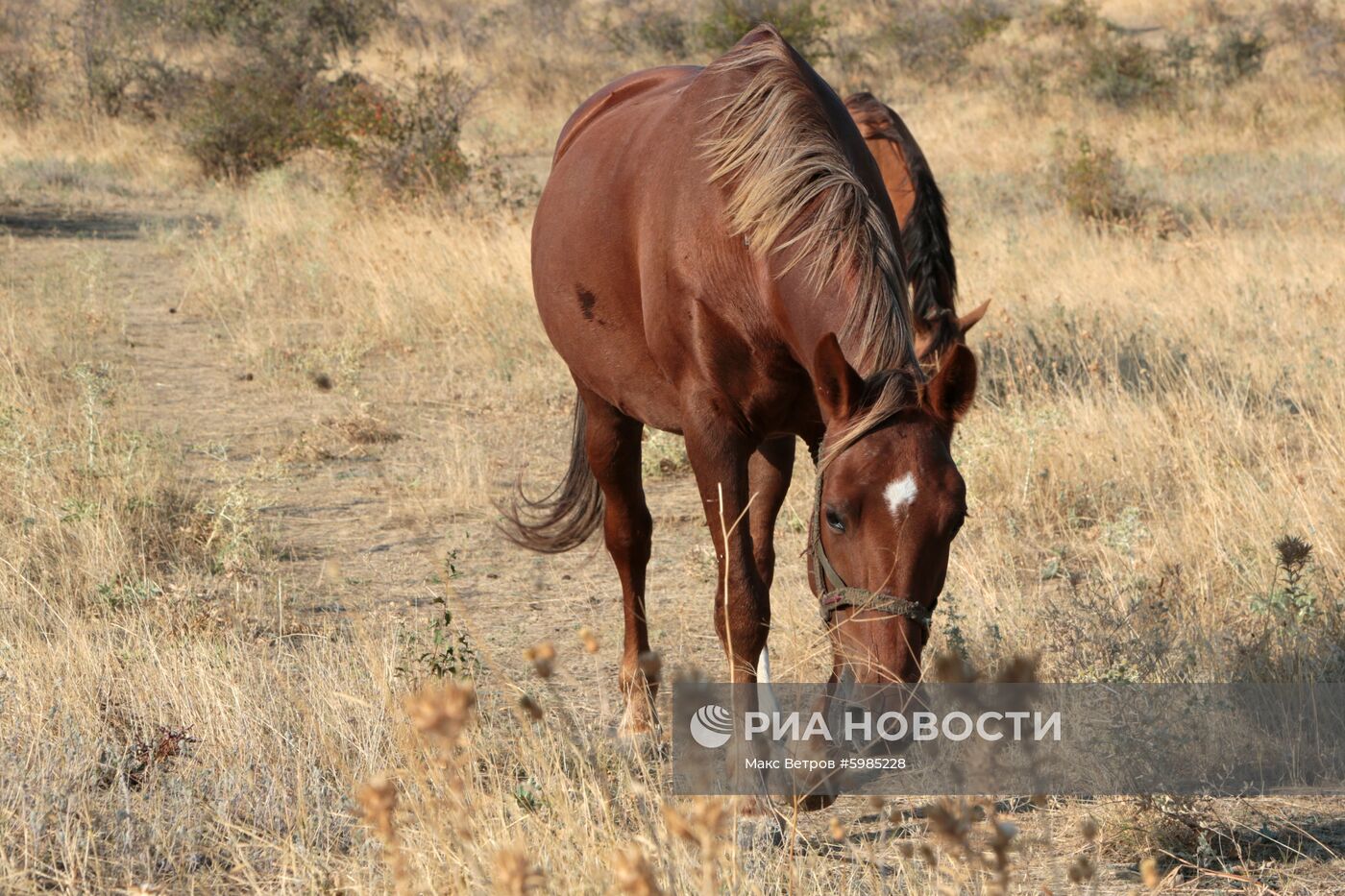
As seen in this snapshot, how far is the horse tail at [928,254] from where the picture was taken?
20.6 feet

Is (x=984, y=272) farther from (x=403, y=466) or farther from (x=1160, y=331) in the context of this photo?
(x=403, y=466)

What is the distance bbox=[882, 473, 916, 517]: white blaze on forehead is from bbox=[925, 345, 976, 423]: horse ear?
0.20 m

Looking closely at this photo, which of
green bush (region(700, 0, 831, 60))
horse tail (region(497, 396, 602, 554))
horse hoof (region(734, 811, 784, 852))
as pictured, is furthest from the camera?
green bush (region(700, 0, 831, 60))

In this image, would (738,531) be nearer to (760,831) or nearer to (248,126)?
(760,831)

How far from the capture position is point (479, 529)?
555 cm

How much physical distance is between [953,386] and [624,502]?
1719 mm

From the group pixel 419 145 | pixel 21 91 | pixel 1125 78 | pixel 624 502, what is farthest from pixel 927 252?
pixel 21 91

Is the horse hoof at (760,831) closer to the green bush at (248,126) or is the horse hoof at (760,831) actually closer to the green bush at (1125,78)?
the green bush at (248,126)

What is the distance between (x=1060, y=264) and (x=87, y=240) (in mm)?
8819

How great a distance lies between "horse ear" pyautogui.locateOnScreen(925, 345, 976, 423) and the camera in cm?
257

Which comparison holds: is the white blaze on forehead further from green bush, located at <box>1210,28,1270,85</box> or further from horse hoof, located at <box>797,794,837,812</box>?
green bush, located at <box>1210,28,1270,85</box>

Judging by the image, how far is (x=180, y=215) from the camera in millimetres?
13680

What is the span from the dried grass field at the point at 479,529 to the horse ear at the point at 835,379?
2.13 feet

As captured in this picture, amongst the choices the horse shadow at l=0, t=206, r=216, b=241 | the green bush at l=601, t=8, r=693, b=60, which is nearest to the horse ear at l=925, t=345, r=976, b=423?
the horse shadow at l=0, t=206, r=216, b=241
